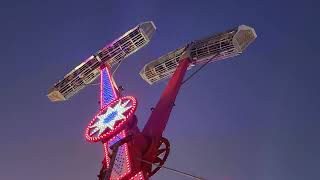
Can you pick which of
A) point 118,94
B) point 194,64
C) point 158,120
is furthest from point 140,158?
point 194,64

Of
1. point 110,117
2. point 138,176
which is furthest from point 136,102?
point 138,176

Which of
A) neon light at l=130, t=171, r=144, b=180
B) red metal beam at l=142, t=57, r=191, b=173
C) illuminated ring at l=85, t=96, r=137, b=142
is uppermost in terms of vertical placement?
illuminated ring at l=85, t=96, r=137, b=142

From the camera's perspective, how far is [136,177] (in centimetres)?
1861

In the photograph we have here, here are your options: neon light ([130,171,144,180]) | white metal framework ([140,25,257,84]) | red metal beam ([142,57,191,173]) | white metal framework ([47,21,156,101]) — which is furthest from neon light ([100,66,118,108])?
neon light ([130,171,144,180])

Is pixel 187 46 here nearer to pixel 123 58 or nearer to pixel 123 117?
pixel 123 58

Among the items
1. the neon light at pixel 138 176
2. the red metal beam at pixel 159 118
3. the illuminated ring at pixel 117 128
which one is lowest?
the neon light at pixel 138 176

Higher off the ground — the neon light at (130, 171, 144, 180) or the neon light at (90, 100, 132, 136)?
the neon light at (90, 100, 132, 136)

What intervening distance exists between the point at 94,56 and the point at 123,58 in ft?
5.05

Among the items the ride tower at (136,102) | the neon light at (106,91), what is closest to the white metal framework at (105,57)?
the ride tower at (136,102)

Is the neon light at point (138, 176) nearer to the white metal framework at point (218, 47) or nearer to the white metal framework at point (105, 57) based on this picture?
the white metal framework at point (218, 47)

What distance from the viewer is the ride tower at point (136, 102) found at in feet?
63.0

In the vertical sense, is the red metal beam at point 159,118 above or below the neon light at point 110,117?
below

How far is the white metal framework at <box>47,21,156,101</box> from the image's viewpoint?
28205 millimetres

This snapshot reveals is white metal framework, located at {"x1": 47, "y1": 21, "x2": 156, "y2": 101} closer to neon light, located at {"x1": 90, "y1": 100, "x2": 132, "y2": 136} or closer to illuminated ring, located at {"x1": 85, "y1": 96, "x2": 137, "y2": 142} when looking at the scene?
neon light, located at {"x1": 90, "y1": 100, "x2": 132, "y2": 136}
